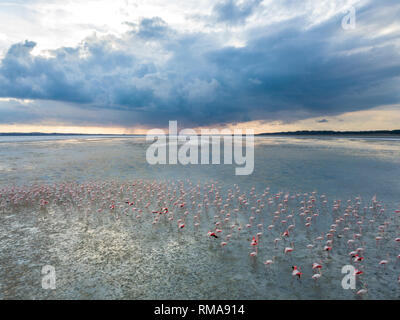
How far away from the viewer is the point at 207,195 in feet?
49.6

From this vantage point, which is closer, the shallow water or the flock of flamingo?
the shallow water

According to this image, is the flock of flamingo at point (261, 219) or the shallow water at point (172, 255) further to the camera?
the flock of flamingo at point (261, 219)

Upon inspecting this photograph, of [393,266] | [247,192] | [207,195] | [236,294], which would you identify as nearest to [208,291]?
[236,294]

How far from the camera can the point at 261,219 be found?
1125 centimetres

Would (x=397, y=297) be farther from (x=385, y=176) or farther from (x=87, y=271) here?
(x=385, y=176)

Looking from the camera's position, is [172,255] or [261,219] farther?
[261,219]

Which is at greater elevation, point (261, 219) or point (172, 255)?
point (261, 219)

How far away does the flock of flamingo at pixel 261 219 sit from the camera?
303 inches

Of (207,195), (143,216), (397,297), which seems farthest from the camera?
(207,195)

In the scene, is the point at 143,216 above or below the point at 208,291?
above

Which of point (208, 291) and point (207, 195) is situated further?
point (207, 195)

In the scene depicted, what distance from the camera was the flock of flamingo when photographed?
25.3 ft
